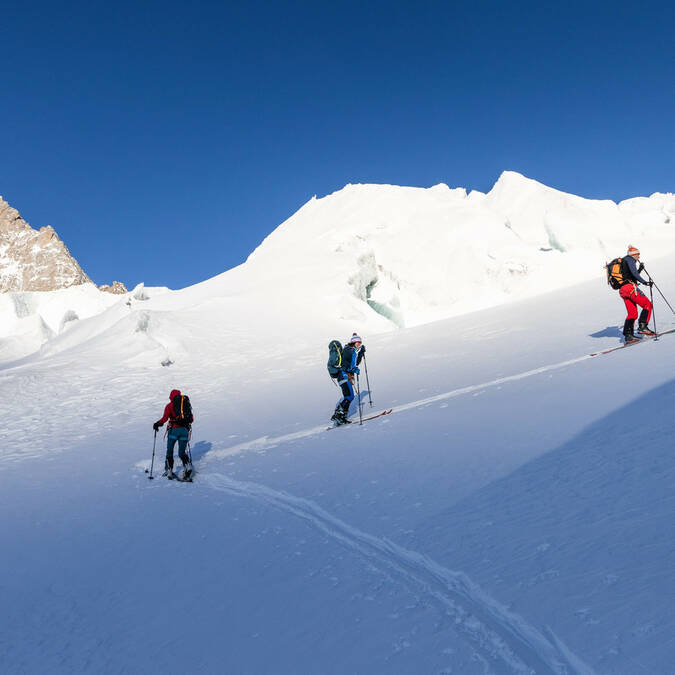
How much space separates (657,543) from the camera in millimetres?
3266

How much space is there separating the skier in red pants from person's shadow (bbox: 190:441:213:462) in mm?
8085

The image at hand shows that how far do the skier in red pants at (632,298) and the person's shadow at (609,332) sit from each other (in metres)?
1.26

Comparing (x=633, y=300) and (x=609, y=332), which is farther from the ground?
(x=633, y=300)

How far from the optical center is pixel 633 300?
1031cm

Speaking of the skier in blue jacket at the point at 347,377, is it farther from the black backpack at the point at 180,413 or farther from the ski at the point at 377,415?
the black backpack at the point at 180,413

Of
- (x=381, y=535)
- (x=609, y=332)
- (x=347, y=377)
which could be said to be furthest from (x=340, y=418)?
(x=609, y=332)

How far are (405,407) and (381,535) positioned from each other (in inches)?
203

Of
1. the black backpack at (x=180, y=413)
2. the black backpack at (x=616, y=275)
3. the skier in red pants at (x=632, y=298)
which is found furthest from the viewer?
the black backpack at (x=616, y=275)

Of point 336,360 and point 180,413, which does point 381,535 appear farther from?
point 336,360

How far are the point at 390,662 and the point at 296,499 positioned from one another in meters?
3.15

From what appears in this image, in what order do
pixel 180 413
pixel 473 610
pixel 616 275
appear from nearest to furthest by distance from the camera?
pixel 473 610 < pixel 180 413 < pixel 616 275

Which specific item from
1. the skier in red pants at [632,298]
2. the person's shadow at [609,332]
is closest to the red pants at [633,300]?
the skier in red pants at [632,298]

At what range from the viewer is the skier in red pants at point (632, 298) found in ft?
33.1

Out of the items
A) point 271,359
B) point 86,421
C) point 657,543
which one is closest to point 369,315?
point 271,359
